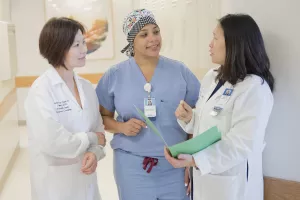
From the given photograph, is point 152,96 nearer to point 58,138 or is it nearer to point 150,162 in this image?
point 150,162

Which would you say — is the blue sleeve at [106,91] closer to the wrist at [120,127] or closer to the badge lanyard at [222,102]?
the wrist at [120,127]

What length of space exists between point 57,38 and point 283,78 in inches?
41.2

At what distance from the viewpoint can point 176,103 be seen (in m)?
1.94

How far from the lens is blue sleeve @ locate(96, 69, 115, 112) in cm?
202

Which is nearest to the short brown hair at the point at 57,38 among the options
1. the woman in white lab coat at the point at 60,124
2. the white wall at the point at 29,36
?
the woman in white lab coat at the point at 60,124

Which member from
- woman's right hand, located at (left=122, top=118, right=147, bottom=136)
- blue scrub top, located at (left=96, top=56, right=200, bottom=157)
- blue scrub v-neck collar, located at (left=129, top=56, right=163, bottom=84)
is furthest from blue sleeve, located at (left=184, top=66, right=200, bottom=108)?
woman's right hand, located at (left=122, top=118, right=147, bottom=136)

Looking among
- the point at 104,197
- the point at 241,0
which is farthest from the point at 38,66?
the point at 241,0

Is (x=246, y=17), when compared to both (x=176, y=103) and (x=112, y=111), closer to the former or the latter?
(x=176, y=103)

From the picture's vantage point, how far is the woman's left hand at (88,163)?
1.70m

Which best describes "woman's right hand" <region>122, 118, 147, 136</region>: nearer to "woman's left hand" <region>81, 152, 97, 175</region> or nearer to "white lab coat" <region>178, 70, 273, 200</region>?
"woman's left hand" <region>81, 152, 97, 175</region>

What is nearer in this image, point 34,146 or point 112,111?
point 34,146

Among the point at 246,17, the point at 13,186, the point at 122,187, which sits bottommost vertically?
the point at 13,186

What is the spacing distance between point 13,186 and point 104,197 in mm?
1239

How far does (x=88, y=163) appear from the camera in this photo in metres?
1.70
